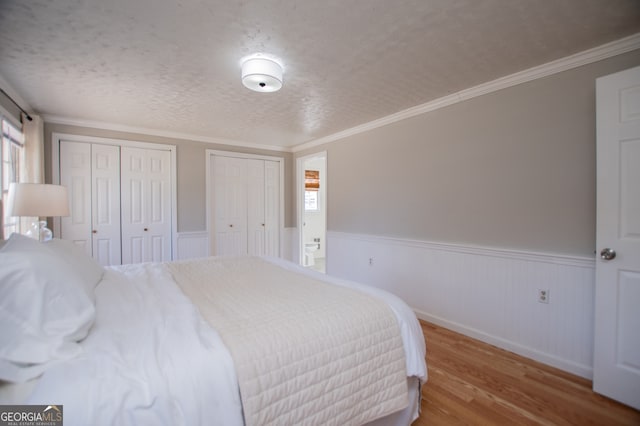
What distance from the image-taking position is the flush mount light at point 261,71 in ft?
6.90

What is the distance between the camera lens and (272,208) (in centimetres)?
517

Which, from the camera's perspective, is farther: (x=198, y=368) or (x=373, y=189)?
(x=373, y=189)

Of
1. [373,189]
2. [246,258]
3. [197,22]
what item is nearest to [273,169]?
[373,189]

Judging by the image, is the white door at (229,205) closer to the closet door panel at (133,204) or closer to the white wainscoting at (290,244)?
the white wainscoting at (290,244)

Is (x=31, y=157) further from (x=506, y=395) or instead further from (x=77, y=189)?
(x=506, y=395)

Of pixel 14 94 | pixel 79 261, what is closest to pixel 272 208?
pixel 14 94

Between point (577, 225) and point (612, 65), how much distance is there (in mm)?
1141

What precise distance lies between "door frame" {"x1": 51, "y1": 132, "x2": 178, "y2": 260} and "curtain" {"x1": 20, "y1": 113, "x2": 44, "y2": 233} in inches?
12.9

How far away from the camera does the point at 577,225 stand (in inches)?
84.9

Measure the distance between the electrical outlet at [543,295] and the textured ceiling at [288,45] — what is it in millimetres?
1800

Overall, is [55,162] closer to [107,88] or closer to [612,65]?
[107,88]

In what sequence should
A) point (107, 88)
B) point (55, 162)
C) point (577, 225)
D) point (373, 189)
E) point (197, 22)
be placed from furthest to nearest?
point (373, 189) < point (55, 162) < point (107, 88) < point (577, 225) < point (197, 22)

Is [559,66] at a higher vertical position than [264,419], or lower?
higher

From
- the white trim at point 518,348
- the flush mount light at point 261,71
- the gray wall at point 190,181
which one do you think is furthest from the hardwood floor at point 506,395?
the gray wall at point 190,181
